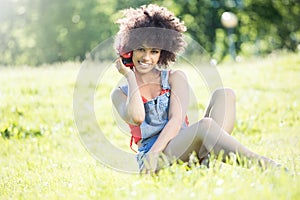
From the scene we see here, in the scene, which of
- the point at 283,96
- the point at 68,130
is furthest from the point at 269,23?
the point at 68,130

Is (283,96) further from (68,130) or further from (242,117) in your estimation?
(68,130)

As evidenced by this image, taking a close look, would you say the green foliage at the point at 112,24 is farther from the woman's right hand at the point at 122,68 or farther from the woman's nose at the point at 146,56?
the woman's right hand at the point at 122,68

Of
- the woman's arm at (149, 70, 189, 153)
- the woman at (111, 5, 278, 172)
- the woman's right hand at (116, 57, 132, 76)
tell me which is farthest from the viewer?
the woman's right hand at (116, 57, 132, 76)

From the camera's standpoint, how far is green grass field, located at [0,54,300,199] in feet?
10.0

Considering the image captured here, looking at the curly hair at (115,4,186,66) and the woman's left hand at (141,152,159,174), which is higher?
the curly hair at (115,4,186,66)

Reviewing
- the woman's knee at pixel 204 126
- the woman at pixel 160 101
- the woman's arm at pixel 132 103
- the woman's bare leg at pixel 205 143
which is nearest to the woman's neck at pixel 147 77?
the woman at pixel 160 101

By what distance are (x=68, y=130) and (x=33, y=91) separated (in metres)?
2.28

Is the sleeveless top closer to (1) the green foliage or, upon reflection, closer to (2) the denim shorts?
(2) the denim shorts

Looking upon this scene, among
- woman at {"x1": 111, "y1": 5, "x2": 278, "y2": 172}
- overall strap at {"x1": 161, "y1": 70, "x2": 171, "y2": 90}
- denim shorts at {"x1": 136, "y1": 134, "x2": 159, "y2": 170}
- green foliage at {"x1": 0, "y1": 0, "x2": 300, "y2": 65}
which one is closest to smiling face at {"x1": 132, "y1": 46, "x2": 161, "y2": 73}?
woman at {"x1": 111, "y1": 5, "x2": 278, "y2": 172}

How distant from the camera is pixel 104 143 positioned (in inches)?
273

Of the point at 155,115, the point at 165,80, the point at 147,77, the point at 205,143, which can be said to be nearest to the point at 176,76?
the point at 165,80

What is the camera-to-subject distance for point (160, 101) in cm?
430

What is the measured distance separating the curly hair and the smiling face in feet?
0.22

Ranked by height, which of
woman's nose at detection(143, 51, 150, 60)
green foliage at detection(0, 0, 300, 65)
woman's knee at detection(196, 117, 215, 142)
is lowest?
woman's knee at detection(196, 117, 215, 142)
